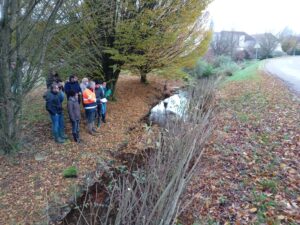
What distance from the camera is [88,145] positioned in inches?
288

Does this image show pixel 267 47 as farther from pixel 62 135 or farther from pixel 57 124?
pixel 57 124

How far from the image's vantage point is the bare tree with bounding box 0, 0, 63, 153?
5.51 m

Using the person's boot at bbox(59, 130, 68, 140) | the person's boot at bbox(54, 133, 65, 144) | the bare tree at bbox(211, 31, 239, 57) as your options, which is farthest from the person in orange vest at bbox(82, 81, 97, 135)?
the bare tree at bbox(211, 31, 239, 57)

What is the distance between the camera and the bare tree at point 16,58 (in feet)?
18.1

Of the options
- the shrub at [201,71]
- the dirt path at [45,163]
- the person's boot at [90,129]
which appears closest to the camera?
the dirt path at [45,163]

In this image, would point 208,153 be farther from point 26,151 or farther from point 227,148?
point 26,151

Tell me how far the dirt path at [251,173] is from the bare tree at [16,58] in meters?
4.85

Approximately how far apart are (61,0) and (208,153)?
5.46 meters

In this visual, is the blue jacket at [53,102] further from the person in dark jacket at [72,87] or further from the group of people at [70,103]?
the person in dark jacket at [72,87]

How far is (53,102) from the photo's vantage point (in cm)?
668

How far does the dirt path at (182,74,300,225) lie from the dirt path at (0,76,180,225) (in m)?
2.88

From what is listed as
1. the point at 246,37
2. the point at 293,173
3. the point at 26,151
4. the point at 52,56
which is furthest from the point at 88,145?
the point at 246,37

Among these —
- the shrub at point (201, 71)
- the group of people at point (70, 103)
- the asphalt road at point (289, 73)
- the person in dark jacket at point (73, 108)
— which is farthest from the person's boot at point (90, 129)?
the shrub at point (201, 71)

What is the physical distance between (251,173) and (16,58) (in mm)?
6217
